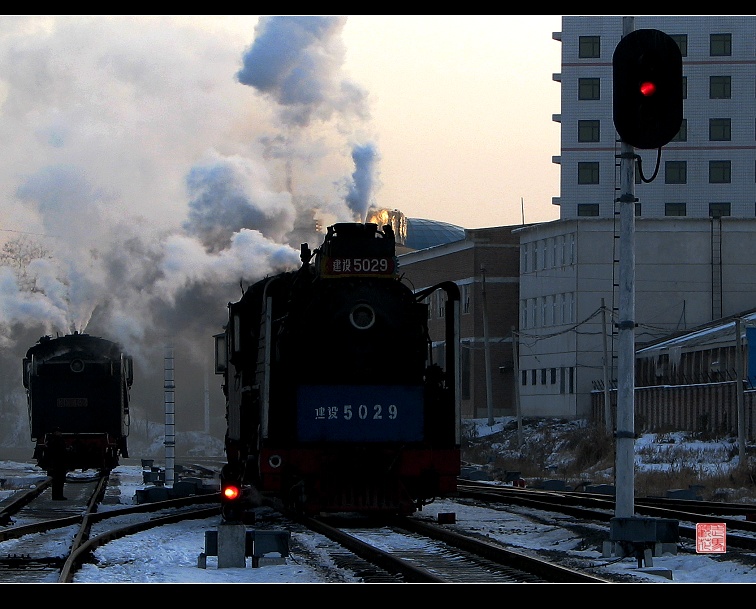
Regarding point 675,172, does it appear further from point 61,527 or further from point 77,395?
point 61,527

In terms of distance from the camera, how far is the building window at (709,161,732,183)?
87.9 m

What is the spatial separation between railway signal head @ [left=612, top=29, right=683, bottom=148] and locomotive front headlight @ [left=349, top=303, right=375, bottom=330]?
18.5 feet

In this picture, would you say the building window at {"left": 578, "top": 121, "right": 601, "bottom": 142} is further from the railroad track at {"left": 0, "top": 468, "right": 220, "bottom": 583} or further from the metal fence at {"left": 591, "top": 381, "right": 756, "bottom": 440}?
the railroad track at {"left": 0, "top": 468, "right": 220, "bottom": 583}

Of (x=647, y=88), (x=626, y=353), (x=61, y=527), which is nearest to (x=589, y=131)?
(x=61, y=527)

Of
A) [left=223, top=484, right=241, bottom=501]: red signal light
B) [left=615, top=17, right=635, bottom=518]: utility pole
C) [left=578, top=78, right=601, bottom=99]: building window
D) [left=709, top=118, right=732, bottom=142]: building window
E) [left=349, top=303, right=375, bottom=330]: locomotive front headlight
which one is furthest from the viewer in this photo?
[left=709, top=118, right=732, bottom=142]: building window

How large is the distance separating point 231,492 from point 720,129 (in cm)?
7852

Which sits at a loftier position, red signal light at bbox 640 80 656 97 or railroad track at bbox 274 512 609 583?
red signal light at bbox 640 80 656 97

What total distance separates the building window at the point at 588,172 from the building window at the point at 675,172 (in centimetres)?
452

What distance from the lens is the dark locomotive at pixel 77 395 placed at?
3784cm

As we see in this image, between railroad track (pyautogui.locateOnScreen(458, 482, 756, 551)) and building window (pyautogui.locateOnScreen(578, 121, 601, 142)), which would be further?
building window (pyautogui.locateOnScreen(578, 121, 601, 142))

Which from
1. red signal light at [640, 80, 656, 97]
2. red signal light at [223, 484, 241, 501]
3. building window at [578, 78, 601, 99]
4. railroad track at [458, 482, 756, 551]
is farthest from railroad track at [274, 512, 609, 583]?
building window at [578, 78, 601, 99]

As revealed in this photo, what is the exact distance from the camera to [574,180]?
287ft

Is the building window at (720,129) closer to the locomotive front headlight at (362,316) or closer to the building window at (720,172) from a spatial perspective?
the building window at (720,172)

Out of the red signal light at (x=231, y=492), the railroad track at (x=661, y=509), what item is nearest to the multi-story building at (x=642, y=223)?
the railroad track at (x=661, y=509)
